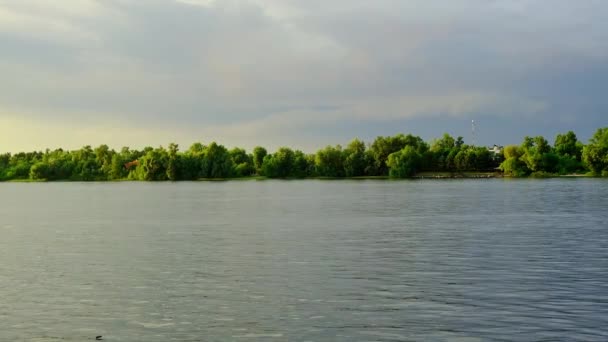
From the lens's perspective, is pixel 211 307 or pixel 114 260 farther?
pixel 114 260

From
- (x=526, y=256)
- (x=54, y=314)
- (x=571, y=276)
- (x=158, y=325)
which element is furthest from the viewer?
(x=526, y=256)

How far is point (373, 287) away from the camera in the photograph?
1196 inches

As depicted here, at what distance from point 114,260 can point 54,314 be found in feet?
49.0

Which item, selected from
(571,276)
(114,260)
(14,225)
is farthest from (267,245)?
(14,225)

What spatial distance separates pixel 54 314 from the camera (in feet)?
84.7

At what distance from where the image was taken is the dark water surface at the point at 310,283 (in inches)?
906

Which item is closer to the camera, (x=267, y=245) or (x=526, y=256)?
(x=526, y=256)

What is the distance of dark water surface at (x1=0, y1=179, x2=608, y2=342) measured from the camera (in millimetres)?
23000

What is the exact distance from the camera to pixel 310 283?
3128 centimetres

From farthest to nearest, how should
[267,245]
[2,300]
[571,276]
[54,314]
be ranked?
[267,245] < [571,276] < [2,300] < [54,314]

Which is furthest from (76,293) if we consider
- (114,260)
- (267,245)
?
(267,245)

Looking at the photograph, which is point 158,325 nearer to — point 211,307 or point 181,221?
point 211,307

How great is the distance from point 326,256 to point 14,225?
41.0m

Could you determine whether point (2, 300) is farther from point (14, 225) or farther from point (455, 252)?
point (14, 225)
